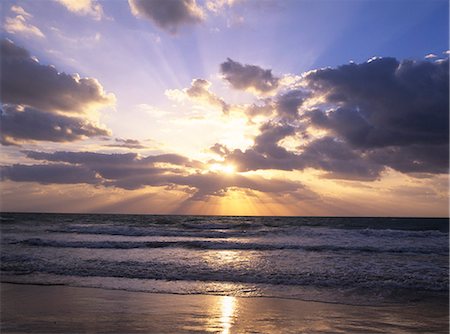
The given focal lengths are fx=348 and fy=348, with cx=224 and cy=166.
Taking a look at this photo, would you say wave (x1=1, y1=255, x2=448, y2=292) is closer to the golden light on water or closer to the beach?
the beach

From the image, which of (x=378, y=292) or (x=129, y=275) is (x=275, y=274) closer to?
(x=378, y=292)

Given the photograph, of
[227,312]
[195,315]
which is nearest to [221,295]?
[227,312]

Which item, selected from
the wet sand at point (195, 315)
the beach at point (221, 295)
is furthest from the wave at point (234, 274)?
the wet sand at point (195, 315)

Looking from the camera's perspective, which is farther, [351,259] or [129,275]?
[351,259]

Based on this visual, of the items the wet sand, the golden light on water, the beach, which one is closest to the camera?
the wet sand

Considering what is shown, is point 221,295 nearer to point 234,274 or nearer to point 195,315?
point 195,315

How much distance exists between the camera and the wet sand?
6.95 meters

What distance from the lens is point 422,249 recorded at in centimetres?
2261

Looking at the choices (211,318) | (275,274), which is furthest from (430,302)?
(211,318)

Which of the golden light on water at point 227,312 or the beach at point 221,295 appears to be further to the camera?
the beach at point 221,295

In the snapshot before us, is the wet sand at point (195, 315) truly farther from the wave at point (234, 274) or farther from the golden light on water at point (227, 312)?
the wave at point (234, 274)

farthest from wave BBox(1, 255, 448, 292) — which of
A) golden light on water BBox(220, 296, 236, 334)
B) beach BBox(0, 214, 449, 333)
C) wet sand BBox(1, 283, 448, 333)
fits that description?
golden light on water BBox(220, 296, 236, 334)

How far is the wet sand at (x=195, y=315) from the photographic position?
6.95 metres

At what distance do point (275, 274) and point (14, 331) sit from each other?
875cm
